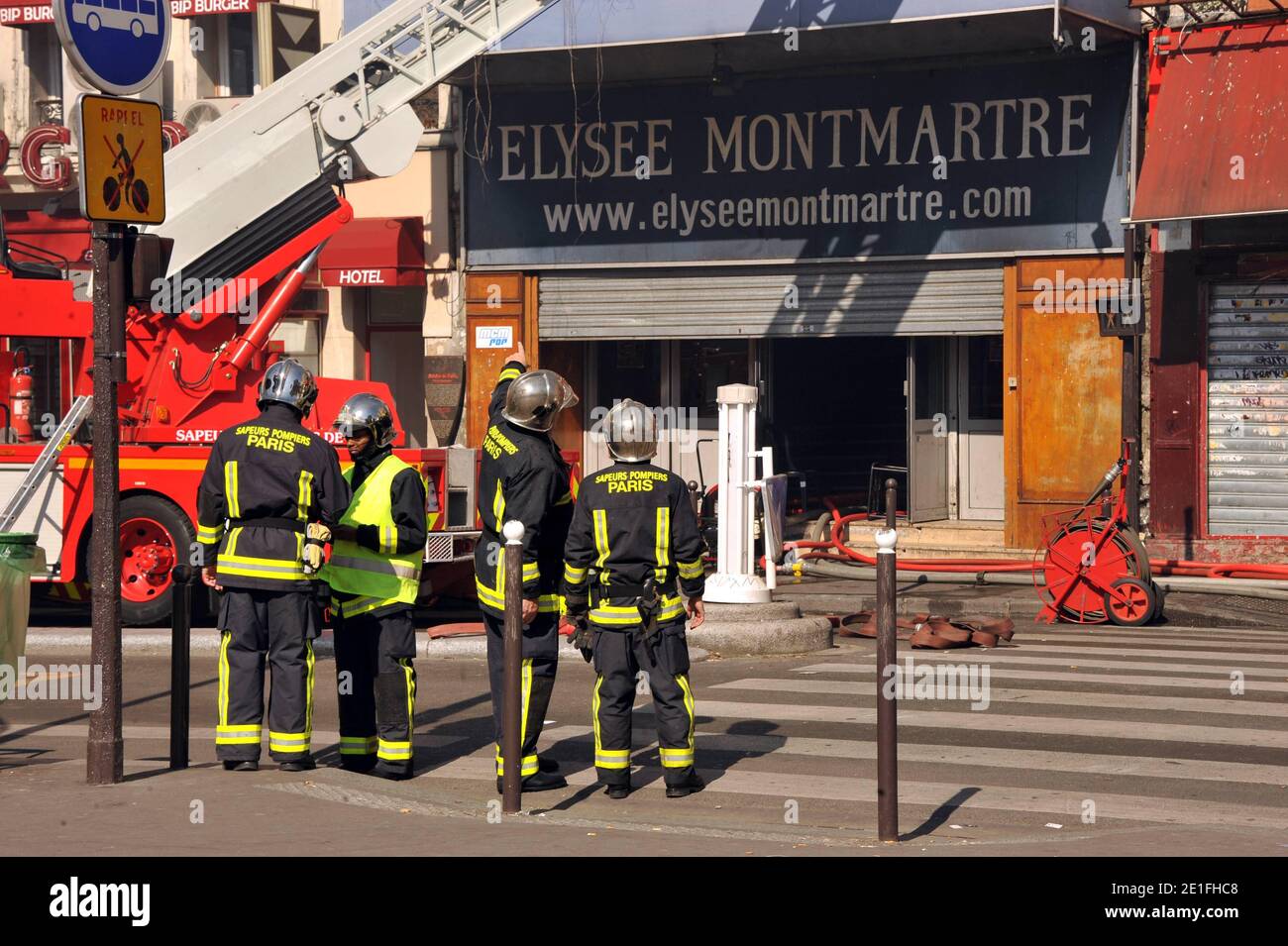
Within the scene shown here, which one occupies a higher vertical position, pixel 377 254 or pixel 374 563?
pixel 377 254

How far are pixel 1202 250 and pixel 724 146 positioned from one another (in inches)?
216

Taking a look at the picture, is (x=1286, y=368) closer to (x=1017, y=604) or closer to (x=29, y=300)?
(x=1017, y=604)

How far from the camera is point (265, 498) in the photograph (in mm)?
8328

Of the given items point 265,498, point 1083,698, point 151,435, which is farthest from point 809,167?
point 265,498

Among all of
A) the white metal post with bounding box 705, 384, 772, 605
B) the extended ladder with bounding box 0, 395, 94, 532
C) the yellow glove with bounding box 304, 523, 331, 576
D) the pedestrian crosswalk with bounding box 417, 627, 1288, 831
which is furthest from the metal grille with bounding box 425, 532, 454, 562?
the yellow glove with bounding box 304, 523, 331, 576

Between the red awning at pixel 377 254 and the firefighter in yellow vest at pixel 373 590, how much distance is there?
12926 millimetres

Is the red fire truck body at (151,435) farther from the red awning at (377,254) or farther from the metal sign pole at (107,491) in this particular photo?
the red awning at (377,254)

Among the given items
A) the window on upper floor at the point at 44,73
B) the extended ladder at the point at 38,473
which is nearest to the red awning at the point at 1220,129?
the extended ladder at the point at 38,473

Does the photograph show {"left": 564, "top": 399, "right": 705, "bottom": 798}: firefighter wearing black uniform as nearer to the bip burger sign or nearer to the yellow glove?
the yellow glove

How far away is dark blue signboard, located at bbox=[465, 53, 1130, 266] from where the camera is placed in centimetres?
1819

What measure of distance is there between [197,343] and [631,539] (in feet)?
25.7

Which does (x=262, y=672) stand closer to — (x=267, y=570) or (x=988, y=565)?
(x=267, y=570)

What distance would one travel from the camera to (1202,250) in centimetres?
1716

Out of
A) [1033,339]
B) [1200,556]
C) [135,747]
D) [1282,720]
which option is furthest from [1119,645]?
[135,747]
